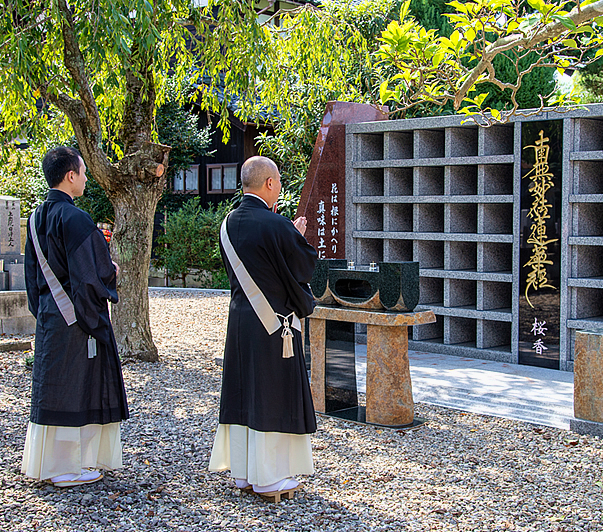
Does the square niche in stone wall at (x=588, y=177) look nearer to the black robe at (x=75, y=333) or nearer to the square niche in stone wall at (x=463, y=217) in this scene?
the square niche in stone wall at (x=463, y=217)

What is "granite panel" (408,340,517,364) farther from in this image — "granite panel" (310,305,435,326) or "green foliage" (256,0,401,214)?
"green foliage" (256,0,401,214)

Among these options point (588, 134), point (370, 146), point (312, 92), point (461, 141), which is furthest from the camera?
point (312, 92)

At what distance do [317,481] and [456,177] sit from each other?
483cm

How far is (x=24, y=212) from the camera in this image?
16984 millimetres

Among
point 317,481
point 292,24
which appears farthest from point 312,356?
point 292,24

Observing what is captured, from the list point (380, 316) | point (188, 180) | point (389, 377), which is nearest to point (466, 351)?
point (389, 377)

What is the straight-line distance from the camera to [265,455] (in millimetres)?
3578

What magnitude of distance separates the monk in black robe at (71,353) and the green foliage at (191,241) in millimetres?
10836

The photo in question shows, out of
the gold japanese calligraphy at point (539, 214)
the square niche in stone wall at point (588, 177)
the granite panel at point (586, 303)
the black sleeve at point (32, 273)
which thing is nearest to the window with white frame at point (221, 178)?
the gold japanese calligraphy at point (539, 214)

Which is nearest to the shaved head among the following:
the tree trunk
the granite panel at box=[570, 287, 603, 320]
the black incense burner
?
the black incense burner

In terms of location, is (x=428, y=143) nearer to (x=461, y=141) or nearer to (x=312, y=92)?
(x=461, y=141)

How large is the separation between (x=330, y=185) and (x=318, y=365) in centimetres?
372

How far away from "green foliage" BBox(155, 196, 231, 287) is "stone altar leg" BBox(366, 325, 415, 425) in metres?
10.0

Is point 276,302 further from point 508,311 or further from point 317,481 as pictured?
point 508,311
